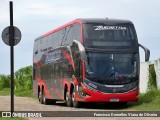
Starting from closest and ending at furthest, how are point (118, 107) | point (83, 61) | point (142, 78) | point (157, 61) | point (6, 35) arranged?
1. point (6, 35)
2. point (83, 61)
3. point (118, 107)
4. point (157, 61)
5. point (142, 78)

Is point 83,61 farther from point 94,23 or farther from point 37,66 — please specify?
point 37,66

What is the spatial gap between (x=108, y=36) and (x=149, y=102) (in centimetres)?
388

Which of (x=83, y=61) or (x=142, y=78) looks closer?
(x=83, y=61)

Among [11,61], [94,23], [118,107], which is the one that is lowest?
[118,107]

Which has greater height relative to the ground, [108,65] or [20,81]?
[108,65]

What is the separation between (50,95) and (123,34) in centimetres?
865

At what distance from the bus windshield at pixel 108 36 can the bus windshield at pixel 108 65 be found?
51 centimetres

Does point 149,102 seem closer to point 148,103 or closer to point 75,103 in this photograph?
point 148,103

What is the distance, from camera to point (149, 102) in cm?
2700

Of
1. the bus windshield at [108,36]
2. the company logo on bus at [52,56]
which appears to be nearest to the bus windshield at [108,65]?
the bus windshield at [108,36]


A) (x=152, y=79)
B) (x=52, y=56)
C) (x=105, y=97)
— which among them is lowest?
(x=105, y=97)

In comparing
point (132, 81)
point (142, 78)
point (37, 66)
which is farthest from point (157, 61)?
point (37, 66)

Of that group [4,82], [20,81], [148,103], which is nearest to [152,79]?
[148,103]

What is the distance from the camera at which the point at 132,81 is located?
2619 centimetres
